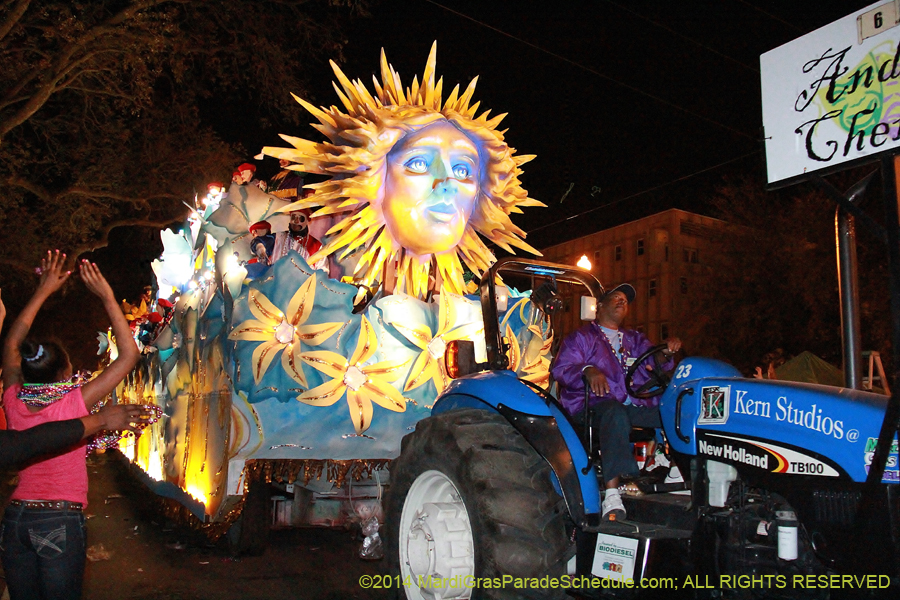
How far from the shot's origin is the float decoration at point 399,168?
6.94m

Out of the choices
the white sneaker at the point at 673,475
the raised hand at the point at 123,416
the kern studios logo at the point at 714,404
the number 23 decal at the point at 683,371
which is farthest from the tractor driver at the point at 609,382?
the raised hand at the point at 123,416

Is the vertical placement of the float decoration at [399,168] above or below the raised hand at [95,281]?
above

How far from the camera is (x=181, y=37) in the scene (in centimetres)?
1280

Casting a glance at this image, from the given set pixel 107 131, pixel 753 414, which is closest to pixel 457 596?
pixel 753 414

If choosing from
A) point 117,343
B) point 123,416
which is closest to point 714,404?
point 123,416

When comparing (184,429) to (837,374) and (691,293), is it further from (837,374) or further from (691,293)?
(691,293)

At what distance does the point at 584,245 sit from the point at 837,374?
38723 mm

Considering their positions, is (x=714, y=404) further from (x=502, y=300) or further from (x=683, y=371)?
(x=502, y=300)

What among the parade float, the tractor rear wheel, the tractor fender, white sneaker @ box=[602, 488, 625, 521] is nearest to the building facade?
the parade float

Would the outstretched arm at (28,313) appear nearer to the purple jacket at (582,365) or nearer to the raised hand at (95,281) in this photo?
the raised hand at (95,281)

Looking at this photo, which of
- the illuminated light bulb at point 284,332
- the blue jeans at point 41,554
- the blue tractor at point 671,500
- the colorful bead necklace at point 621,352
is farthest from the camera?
the illuminated light bulb at point 284,332

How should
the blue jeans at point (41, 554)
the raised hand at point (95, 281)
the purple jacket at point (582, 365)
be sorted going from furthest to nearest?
1. the purple jacket at point (582, 365)
2. the raised hand at point (95, 281)
3. the blue jeans at point (41, 554)

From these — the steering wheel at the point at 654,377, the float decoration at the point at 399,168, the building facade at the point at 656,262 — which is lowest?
the steering wheel at the point at 654,377

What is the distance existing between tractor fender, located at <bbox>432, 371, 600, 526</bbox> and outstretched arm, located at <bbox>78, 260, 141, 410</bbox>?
192 centimetres
